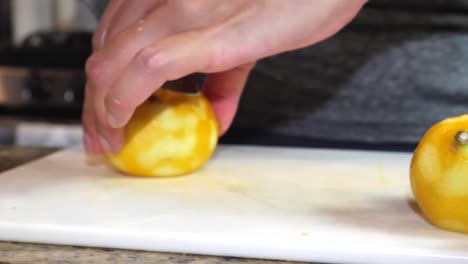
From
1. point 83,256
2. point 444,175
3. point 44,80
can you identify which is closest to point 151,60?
point 83,256

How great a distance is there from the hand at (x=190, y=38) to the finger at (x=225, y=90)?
0.23 meters

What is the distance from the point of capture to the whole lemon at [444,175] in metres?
0.63

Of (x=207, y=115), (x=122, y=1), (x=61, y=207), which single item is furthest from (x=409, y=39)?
(x=61, y=207)

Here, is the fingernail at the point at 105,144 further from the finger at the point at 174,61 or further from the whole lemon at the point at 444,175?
the whole lemon at the point at 444,175

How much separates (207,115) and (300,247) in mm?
372

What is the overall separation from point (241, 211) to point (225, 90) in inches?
12.9

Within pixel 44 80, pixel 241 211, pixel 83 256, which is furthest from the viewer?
pixel 44 80

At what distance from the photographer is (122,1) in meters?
0.83

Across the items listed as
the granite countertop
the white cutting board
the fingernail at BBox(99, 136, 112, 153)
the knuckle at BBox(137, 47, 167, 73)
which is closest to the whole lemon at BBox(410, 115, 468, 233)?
the white cutting board

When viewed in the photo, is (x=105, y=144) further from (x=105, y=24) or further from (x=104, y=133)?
(x=105, y=24)

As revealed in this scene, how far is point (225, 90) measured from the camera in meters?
1.00

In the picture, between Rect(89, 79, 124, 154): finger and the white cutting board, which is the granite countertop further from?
Rect(89, 79, 124, 154): finger

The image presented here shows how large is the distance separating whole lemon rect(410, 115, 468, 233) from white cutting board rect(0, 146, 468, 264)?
2cm

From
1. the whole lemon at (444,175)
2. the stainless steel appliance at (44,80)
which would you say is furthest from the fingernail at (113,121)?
the stainless steel appliance at (44,80)
